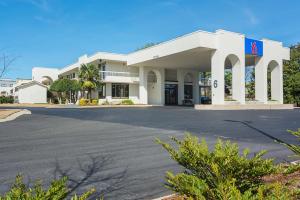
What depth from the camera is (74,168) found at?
5.98 meters

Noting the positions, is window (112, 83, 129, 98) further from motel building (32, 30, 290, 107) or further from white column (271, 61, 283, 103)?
white column (271, 61, 283, 103)

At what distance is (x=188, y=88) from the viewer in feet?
152

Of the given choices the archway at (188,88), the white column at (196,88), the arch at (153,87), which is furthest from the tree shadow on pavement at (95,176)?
the white column at (196,88)

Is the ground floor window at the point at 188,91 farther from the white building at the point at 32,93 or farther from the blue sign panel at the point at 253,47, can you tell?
the white building at the point at 32,93

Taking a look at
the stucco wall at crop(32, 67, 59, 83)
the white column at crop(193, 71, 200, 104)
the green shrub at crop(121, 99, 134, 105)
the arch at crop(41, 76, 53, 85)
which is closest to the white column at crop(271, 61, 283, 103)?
the white column at crop(193, 71, 200, 104)

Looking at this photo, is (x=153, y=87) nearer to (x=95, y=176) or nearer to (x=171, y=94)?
(x=171, y=94)

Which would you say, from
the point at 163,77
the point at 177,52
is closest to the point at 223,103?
the point at 177,52

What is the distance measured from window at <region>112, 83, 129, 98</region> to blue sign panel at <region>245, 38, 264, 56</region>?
2015 cm

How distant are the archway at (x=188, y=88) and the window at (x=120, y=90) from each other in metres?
9.85

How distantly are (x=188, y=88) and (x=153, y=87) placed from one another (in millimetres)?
6492

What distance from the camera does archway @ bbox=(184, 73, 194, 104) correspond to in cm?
4581

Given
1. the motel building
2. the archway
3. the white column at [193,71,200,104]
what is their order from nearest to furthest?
1. the motel building
2. the archway
3. the white column at [193,71,200,104]

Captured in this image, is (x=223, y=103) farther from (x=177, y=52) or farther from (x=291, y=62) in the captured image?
(x=291, y=62)

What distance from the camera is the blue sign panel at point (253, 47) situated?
30.5 meters
